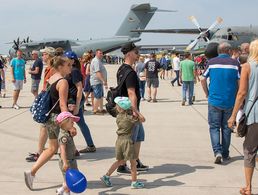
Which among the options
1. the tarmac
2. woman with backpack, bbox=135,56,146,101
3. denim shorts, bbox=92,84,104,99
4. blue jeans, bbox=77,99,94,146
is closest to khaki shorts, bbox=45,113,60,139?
the tarmac

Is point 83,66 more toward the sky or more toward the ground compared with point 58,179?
more toward the sky

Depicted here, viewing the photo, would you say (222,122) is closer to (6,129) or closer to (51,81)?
(51,81)

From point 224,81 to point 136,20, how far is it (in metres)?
48.5

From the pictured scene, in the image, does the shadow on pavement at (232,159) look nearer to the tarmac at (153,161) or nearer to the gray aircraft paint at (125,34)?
the tarmac at (153,161)

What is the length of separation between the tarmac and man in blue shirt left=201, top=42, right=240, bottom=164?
458 mm

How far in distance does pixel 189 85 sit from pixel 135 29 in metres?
41.3

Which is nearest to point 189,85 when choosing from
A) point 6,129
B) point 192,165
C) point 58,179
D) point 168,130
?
point 168,130

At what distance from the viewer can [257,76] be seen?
15.2 ft

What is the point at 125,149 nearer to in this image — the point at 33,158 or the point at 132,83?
the point at 132,83

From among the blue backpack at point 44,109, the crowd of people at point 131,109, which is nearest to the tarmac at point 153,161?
the crowd of people at point 131,109

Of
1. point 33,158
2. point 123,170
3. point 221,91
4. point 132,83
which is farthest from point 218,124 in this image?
point 33,158

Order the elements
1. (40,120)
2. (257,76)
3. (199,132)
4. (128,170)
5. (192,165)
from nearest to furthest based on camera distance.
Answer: (257,76) → (40,120) → (128,170) → (192,165) → (199,132)

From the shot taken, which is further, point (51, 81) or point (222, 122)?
point (222, 122)

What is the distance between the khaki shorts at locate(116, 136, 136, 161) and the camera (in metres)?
4.99
